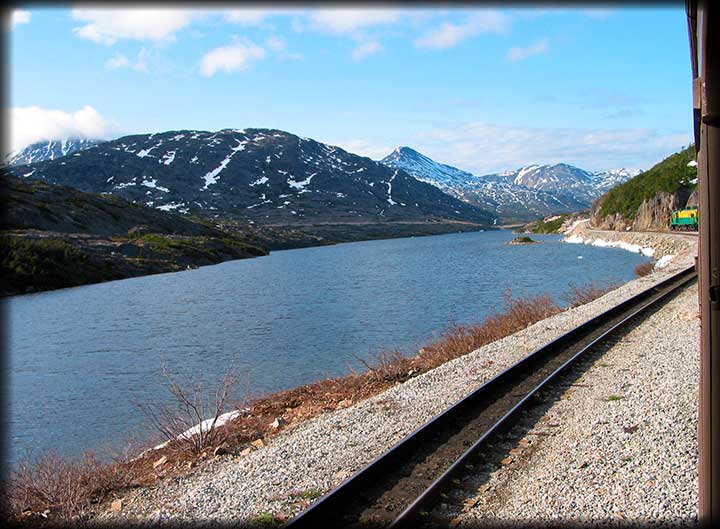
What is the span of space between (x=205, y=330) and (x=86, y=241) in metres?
51.8

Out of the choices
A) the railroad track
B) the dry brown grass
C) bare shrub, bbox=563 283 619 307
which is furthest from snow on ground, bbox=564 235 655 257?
the railroad track

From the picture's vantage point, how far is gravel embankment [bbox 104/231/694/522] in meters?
7.97

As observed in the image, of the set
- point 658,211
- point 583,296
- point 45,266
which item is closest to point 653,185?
point 658,211

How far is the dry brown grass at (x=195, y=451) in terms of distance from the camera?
9.09 meters

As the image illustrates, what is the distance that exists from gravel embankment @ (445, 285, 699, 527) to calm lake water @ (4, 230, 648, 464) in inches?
389

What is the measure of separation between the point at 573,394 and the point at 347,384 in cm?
637

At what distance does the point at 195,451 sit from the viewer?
11.2 meters

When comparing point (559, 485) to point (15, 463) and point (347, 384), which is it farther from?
point (15, 463)

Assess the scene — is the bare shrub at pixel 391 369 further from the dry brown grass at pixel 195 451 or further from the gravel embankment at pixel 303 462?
the gravel embankment at pixel 303 462

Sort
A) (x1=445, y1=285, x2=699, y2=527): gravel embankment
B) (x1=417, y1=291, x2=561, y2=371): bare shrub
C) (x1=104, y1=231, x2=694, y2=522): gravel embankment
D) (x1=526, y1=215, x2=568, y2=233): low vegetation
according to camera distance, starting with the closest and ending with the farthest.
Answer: (x1=445, y1=285, x2=699, y2=527): gravel embankment → (x1=104, y1=231, x2=694, y2=522): gravel embankment → (x1=417, y1=291, x2=561, y2=371): bare shrub → (x1=526, y1=215, x2=568, y2=233): low vegetation

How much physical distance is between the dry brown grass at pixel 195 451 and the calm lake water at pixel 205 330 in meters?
2.89

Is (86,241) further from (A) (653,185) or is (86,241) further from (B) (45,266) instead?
(A) (653,185)

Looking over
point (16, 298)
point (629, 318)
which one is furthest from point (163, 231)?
point (629, 318)

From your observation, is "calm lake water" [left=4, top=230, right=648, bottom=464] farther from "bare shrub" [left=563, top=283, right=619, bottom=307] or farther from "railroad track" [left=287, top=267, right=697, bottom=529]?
"railroad track" [left=287, top=267, right=697, bottom=529]
